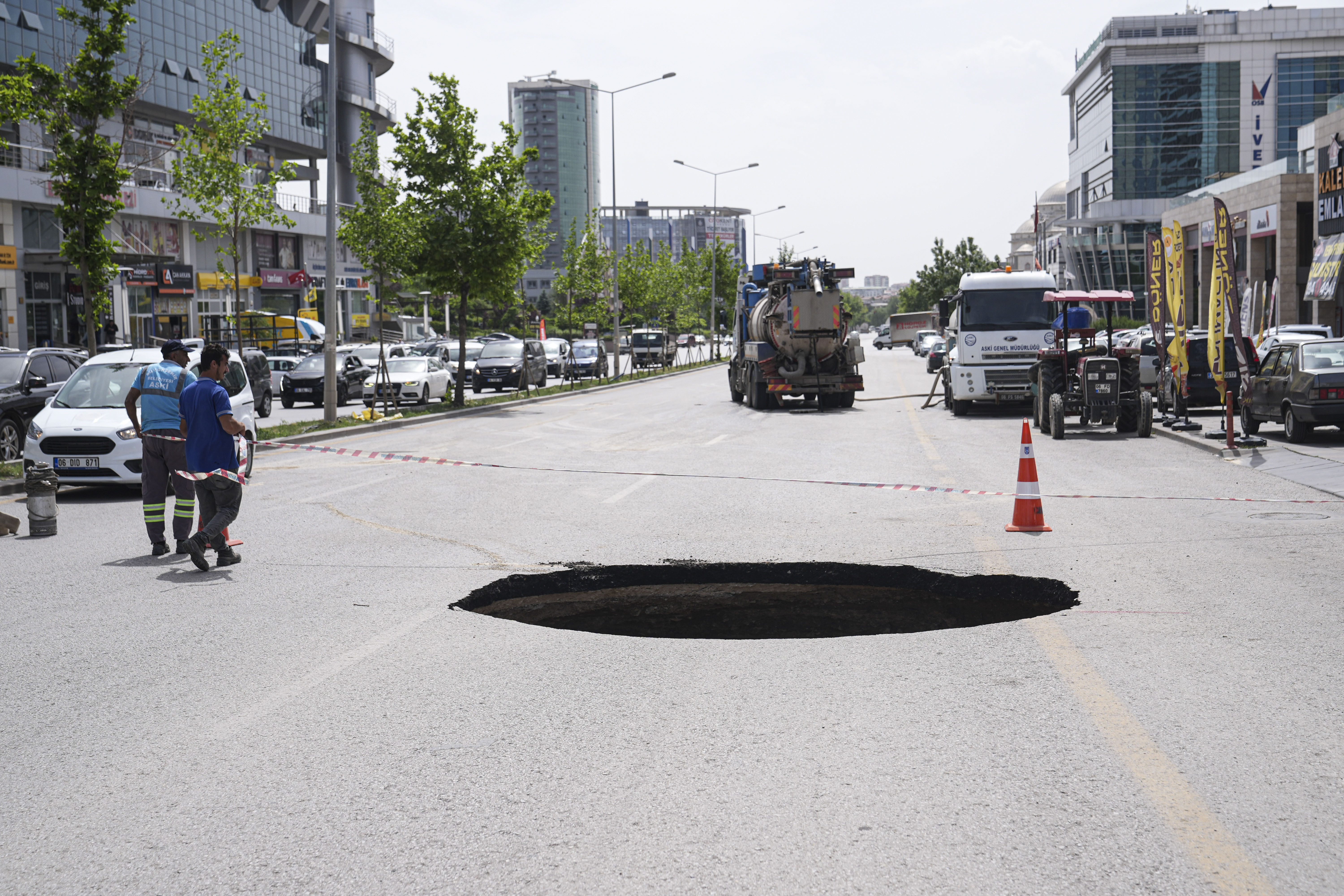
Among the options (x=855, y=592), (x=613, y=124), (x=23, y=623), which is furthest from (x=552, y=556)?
(x=613, y=124)

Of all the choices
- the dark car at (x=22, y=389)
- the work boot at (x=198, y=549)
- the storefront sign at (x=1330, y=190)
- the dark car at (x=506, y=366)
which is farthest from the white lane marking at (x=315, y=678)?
the storefront sign at (x=1330, y=190)

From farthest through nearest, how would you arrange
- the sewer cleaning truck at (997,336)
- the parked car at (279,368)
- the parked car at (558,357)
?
the parked car at (558,357) < the parked car at (279,368) < the sewer cleaning truck at (997,336)

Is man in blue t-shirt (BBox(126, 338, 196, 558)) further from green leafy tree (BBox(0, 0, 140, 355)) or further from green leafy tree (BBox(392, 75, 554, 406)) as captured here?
green leafy tree (BBox(392, 75, 554, 406))

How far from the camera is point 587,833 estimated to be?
392 centimetres

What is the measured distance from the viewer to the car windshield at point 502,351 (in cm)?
4228

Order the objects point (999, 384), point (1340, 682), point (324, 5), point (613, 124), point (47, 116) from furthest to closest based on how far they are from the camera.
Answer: point (324, 5)
point (613, 124)
point (999, 384)
point (47, 116)
point (1340, 682)

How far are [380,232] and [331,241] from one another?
8712 mm

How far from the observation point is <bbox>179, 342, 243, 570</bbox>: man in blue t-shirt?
29.7 ft

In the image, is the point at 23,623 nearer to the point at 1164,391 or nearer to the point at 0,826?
the point at 0,826

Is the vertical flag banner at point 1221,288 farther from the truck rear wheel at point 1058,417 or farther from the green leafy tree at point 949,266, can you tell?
the green leafy tree at point 949,266

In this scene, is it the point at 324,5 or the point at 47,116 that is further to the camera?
the point at 324,5

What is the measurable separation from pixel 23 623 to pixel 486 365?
114ft

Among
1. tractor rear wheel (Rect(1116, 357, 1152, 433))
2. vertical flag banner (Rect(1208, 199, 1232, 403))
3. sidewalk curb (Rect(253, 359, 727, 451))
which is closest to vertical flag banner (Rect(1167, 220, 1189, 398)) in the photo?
tractor rear wheel (Rect(1116, 357, 1152, 433))

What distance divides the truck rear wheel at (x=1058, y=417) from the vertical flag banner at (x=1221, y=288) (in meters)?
2.37
